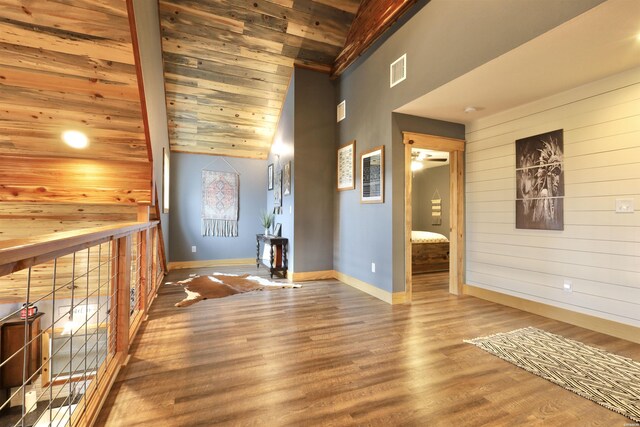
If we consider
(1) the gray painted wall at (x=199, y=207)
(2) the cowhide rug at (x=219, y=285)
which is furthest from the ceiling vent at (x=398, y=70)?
(1) the gray painted wall at (x=199, y=207)

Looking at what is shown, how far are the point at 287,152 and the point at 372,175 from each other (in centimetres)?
173

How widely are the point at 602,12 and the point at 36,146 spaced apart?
464 cm

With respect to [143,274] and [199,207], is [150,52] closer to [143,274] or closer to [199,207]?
[143,274]

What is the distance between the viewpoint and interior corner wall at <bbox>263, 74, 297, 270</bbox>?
477cm

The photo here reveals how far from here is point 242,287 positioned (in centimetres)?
426

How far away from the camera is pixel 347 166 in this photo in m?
4.56

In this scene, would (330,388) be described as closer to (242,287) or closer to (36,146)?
(242,287)

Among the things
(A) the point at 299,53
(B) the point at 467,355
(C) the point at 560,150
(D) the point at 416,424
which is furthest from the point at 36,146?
(C) the point at 560,150

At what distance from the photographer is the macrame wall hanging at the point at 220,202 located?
20.1 feet

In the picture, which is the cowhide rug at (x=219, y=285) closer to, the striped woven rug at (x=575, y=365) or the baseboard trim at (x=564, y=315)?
the baseboard trim at (x=564, y=315)

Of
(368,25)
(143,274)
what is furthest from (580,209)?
(143,274)

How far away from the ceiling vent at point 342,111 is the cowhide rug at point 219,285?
8.68ft

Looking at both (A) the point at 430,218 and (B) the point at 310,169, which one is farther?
(A) the point at 430,218

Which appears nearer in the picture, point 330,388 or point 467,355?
point 330,388
